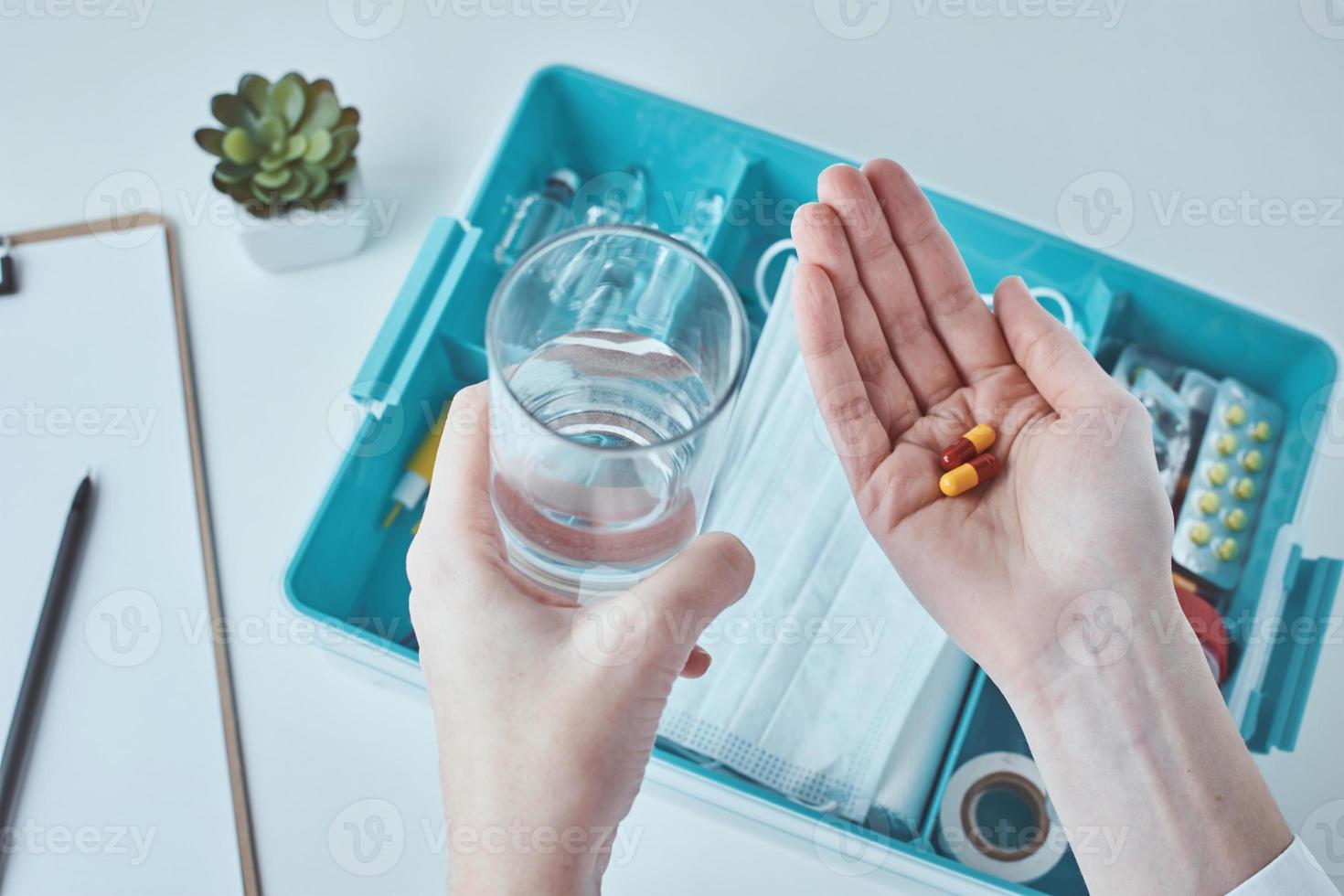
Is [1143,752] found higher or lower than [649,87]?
lower

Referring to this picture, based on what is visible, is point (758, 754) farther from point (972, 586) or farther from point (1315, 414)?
point (1315, 414)

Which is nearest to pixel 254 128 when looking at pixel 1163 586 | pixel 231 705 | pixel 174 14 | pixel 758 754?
pixel 174 14

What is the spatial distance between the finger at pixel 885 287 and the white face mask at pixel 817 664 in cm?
16

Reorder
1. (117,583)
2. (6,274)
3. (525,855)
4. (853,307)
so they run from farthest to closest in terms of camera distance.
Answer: (6,274) → (117,583) → (853,307) → (525,855)

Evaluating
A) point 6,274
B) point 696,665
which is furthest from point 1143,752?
point 6,274

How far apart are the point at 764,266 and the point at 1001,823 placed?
0.71 metres

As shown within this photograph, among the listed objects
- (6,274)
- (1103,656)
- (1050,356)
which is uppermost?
(1050,356)

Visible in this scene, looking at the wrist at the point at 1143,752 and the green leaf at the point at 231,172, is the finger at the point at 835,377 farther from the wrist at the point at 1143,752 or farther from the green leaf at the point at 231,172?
the green leaf at the point at 231,172

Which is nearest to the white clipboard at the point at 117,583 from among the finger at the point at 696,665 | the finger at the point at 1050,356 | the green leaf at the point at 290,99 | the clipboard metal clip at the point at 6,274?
the clipboard metal clip at the point at 6,274

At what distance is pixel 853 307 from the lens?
1.08 m

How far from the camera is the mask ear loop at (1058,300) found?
1.29m

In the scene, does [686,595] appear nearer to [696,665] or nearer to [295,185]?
[696,665]

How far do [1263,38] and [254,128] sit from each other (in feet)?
4.62

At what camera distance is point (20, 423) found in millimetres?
1261
